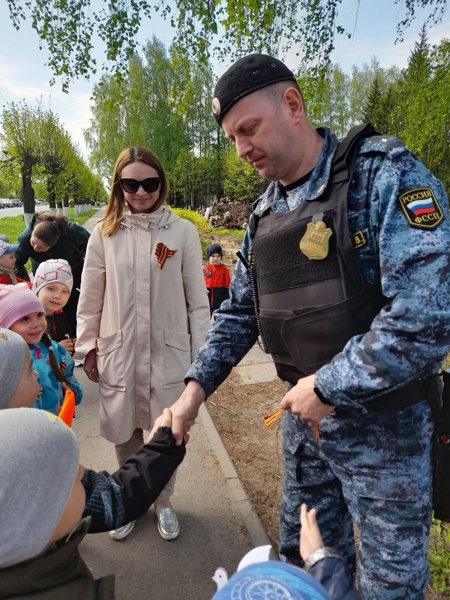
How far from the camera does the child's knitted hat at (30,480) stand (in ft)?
3.20

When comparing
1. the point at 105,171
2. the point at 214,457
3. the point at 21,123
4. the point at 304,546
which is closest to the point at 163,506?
the point at 214,457

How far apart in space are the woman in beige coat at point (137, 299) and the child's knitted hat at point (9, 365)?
72 centimetres

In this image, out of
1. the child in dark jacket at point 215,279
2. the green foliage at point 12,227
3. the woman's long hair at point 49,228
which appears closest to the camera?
the woman's long hair at point 49,228

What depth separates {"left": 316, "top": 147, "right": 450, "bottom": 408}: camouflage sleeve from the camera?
1.09m

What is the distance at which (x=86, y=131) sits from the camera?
38562 millimetres

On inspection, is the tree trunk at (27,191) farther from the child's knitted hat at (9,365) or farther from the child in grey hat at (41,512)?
the child in grey hat at (41,512)

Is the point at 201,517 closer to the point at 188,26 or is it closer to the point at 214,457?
the point at 214,457

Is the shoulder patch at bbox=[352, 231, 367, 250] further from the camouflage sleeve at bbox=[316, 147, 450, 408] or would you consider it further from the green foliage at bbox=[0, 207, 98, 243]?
the green foliage at bbox=[0, 207, 98, 243]

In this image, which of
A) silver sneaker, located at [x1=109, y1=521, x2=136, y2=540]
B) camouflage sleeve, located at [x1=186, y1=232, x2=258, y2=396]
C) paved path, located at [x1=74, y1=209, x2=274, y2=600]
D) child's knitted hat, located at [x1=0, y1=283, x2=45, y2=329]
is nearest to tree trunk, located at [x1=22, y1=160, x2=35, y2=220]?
child's knitted hat, located at [x1=0, y1=283, x2=45, y2=329]

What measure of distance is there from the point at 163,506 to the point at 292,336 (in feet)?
6.19

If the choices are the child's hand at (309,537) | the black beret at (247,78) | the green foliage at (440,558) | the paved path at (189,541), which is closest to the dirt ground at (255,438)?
the paved path at (189,541)

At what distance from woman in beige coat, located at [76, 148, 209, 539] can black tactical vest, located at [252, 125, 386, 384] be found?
0.98 metres

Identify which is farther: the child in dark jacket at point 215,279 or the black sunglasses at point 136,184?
the child in dark jacket at point 215,279

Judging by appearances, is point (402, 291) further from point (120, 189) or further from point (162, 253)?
point (120, 189)
